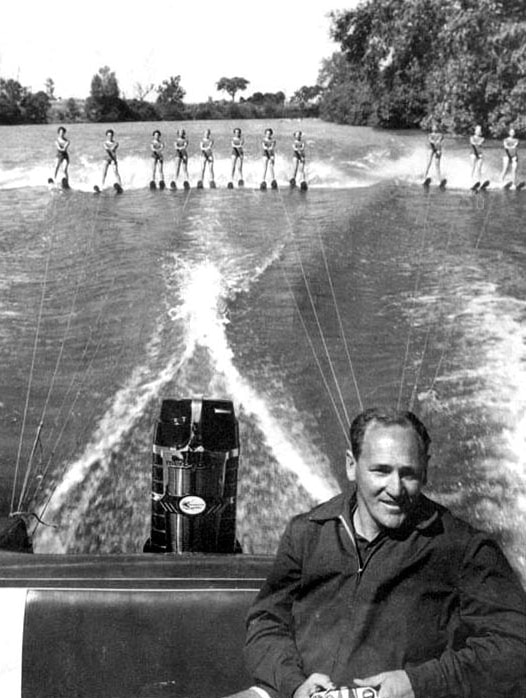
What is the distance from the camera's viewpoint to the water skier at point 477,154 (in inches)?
448

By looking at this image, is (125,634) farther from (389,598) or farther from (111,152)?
(111,152)

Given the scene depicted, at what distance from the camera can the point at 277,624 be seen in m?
1.48

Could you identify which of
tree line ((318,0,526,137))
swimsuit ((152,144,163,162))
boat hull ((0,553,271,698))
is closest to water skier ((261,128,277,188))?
tree line ((318,0,526,137))

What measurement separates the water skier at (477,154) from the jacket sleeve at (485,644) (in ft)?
35.0

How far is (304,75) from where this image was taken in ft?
31.9

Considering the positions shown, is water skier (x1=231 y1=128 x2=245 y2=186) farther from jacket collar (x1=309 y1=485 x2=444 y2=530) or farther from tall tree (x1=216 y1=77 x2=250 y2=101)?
jacket collar (x1=309 y1=485 x2=444 y2=530)

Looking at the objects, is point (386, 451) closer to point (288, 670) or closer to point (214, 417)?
point (288, 670)

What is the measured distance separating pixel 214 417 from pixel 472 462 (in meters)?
1.37

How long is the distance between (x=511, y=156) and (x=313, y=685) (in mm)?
10878

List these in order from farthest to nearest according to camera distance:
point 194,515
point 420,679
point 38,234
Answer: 1. point 38,234
2. point 194,515
3. point 420,679

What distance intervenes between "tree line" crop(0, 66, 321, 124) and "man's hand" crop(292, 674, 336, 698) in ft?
23.5

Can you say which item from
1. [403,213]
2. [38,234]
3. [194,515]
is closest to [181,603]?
[194,515]

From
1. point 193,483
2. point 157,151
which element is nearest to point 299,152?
point 157,151

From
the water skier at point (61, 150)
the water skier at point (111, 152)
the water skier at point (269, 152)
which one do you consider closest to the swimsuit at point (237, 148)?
the water skier at point (269, 152)
